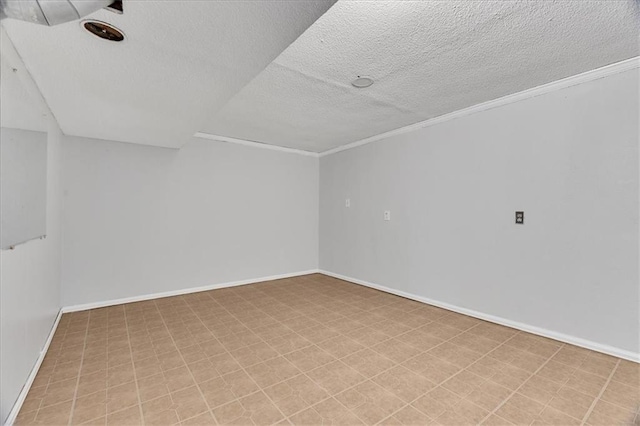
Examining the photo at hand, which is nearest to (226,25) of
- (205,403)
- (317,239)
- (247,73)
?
(247,73)

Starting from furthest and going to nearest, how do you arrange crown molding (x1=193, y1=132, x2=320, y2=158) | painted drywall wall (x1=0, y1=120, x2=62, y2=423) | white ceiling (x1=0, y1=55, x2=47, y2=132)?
crown molding (x1=193, y1=132, x2=320, y2=158) < painted drywall wall (x1=0, y1=120, x2=62, y2=423) < white ceiling (x1=0, y1=55, x2=47, y2=132)

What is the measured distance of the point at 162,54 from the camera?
1.60 meters

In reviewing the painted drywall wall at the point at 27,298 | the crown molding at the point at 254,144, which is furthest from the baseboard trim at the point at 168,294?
the crown molding at the point at 254,144

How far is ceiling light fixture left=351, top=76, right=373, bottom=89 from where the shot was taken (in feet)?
8.01

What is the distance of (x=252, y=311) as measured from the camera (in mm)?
3301

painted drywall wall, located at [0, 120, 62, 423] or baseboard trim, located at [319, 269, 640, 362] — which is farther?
baseboard trim, located at [319, 269, 640, 362]

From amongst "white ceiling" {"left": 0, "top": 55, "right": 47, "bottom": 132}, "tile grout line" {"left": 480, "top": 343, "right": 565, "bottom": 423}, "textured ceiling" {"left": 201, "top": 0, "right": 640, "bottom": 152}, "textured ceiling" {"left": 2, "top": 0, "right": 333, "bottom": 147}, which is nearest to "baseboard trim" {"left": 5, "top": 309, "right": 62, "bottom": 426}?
"white ceiling" {"left": 0, "top": 55, "right": 47, "bottom": 132}

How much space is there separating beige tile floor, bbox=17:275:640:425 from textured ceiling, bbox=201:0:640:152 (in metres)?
2.27

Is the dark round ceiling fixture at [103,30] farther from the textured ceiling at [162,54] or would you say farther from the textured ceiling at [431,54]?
the textured ceiling at [431,54]

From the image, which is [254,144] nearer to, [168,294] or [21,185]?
[168,294]

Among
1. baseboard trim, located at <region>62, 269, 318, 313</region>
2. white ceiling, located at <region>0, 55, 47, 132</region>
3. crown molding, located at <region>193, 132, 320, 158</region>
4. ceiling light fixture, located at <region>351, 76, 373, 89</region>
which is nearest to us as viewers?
white ceiling, located at <region>0, 55, 47, 132</region>

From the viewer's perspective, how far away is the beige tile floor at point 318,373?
63.6 inches

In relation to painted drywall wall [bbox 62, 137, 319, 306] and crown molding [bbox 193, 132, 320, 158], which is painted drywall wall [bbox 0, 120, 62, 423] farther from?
crown molding [bbox 193, 132, 320, 158]

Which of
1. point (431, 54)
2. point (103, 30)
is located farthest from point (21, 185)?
point (431, 54)
